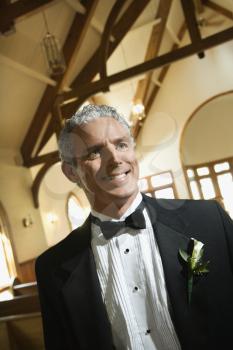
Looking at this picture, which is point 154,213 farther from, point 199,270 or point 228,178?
point 228,178

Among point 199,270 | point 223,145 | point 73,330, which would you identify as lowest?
point 73,330

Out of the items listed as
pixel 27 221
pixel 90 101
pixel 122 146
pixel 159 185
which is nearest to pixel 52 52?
pixel 27 221

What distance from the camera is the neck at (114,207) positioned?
118 cm

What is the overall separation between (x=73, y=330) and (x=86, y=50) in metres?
7.35

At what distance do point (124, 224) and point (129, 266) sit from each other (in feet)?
0.44

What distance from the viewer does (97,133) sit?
113 cm

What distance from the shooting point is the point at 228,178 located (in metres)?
11.5

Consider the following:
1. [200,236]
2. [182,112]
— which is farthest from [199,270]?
[182,112]

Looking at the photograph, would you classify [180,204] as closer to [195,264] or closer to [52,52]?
[195,264]

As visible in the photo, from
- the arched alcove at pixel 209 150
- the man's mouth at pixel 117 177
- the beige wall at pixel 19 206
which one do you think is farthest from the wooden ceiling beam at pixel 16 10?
the arched alcove at pixel 209 150

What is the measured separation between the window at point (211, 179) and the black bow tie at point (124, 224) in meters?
10.2

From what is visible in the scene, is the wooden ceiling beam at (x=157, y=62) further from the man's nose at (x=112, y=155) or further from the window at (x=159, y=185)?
the man's nose at (x=112, y=155)

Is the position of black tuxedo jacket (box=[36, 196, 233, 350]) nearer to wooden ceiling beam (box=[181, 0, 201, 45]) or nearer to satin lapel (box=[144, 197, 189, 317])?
satin lapel (box=[144, 197, 189, 317])

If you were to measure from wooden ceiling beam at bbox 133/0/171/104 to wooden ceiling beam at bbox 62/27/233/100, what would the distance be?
172 cm
